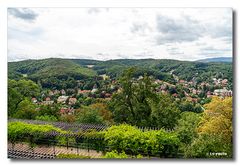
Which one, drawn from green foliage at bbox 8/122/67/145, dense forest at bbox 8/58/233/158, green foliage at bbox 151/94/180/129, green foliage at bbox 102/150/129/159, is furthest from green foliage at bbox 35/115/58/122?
green foliage at bbox 151/94/180/129

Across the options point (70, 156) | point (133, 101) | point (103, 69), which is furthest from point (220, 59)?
point (70, 156)

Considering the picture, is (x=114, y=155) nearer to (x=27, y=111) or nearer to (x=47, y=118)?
(x=47, y=118)

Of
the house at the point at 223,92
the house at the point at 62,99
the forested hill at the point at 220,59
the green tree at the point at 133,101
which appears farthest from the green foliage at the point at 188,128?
the house at the point at 62,99

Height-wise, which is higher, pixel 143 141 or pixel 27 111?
pixel 27 111

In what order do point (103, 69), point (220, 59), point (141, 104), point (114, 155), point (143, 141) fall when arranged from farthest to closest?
1. point (141, 104)
2. point (103, 69)
3. point (143, 141)
4. point (220, 59)
5. point (114, 155)

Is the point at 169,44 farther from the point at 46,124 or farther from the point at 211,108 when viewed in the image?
the point at 46,124

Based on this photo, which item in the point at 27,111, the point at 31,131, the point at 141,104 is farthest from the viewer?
the point at 141,104

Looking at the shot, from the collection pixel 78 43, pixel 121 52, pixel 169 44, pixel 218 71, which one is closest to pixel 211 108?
pixel 218 71

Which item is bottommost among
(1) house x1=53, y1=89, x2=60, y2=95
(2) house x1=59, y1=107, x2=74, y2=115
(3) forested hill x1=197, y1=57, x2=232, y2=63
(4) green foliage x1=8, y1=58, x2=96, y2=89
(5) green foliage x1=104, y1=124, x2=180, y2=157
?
(5) green foliage x1=104, y1=124, x2=180, y2=157

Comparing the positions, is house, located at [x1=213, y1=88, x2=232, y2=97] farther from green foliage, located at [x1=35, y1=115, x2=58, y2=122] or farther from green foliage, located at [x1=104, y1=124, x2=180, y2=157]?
green foliage, located at [x1=35, y1=115, x2=58, y2=122]
